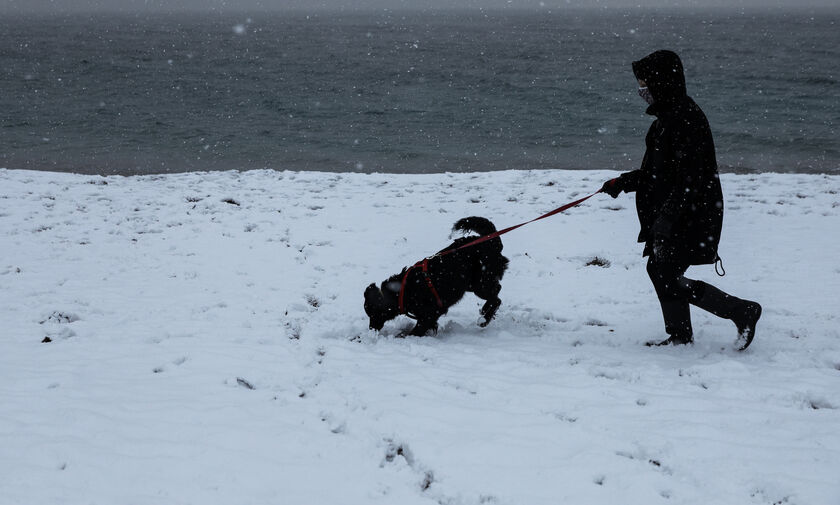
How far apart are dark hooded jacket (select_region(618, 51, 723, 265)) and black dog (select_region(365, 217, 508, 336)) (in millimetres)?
1536

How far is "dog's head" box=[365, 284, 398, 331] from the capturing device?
5219 mm

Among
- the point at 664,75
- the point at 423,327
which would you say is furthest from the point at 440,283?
the point at 664,75

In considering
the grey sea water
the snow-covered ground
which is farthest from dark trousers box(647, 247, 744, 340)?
the grey sea water

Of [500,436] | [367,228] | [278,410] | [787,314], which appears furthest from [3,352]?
[787,314]

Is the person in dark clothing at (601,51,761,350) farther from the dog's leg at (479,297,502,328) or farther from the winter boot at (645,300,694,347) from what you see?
the dog's leg at (479,297,502,328)

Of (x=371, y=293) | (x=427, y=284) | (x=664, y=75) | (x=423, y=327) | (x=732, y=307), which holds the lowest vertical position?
(x=423, y=327)

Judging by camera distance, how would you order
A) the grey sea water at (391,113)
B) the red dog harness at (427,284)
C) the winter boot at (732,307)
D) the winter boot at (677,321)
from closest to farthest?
the winter boot at (732,307)
the winter boot at (677,321)
the red dog harness at (427,284)
the grey sea water at (391,113)

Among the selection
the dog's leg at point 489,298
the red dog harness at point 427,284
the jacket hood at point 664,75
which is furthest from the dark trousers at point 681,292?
the red dog harness at point 427,284

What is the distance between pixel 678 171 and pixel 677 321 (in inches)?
52.8

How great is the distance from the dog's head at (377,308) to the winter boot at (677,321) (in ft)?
8.07

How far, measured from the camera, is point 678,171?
13.0ft

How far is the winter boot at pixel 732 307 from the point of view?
4.14 meters

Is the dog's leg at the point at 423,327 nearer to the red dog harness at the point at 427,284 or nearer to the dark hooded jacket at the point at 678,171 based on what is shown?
the red dog harness at the point at 427,284

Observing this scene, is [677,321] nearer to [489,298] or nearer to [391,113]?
[489,298]
